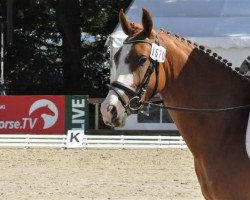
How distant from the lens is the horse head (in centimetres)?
336

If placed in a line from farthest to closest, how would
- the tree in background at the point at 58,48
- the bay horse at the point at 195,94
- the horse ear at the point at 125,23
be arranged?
the tree in background at the point at 58,48
the horse ear at the point at 125,23
the bay horse at the point at 195,94

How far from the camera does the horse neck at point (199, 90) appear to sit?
3627 mm

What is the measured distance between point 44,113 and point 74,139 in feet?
6.58

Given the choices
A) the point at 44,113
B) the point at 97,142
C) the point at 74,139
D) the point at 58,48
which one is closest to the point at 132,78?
the point at 97,142

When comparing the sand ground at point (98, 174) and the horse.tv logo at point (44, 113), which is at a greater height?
the horse.tv logo at point (44, 113)

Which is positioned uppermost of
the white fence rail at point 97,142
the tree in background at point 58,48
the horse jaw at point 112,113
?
the tree in background at point 58,48

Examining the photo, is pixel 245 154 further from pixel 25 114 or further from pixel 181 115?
pixel 25 114

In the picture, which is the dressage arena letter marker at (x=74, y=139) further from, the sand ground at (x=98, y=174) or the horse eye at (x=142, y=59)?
the horse eye at (x=142, y=59)

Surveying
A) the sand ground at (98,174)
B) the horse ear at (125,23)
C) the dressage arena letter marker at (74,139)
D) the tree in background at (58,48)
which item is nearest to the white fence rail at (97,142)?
the dressage arena letter marker at (74,139)

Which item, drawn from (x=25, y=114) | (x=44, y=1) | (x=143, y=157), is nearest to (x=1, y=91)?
(x=25, y=114)

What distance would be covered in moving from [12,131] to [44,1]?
8616mm

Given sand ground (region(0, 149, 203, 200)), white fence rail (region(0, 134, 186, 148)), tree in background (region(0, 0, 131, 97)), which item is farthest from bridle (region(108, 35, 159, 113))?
tree in background (region(0, 0, 131, 97))

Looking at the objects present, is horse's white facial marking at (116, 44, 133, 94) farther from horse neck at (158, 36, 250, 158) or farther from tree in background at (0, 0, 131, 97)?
tree in background at (0, 0, 131, 97)

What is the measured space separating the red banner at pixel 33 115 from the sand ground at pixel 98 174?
2206 millimetres
